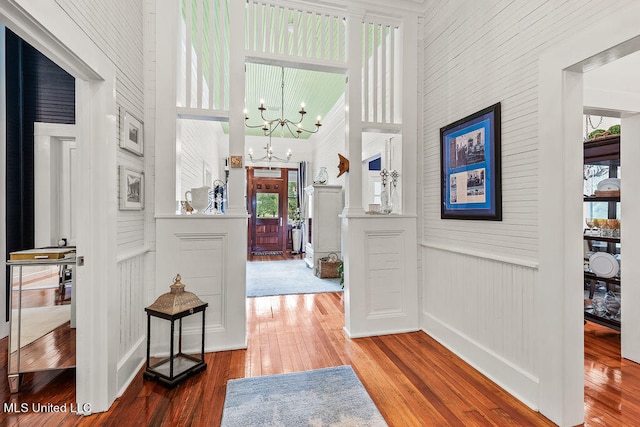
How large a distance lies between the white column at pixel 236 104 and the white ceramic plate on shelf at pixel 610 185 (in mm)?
3482

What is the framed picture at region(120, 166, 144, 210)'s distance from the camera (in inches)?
80.5

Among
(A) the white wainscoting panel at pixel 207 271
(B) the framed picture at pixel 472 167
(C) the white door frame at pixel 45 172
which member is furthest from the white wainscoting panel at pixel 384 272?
(C) the white door frame at pixel 45 172

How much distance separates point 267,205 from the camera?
8555 millimetres

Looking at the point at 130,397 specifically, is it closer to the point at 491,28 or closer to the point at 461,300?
the point at 461,300

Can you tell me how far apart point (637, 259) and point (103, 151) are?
397 cm

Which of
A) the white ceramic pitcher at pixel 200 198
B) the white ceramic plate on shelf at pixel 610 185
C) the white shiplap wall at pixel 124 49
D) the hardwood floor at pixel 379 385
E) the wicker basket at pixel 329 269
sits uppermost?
the white shiplap wall at pixel 124 49

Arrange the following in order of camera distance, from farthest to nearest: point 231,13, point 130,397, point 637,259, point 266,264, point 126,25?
point 266,264, point 231,13, point 637,259, point 126,25, point 130,397

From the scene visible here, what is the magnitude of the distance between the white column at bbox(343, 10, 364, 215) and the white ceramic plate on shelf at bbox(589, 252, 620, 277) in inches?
93.8

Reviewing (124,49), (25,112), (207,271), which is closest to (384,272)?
(207,271)

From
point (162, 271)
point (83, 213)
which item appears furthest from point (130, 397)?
point (83, 213)

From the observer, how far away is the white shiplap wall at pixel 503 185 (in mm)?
1849

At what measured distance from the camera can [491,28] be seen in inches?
85.8

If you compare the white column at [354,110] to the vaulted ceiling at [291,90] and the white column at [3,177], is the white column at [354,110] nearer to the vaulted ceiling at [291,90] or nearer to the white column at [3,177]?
the vaulted ceiling at [291,90]

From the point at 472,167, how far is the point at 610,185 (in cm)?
168
